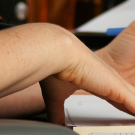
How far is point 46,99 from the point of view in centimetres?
36

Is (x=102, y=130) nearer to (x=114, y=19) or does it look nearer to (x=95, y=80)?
(x=95, y=80)

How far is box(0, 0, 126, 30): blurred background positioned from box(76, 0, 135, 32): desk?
2cm

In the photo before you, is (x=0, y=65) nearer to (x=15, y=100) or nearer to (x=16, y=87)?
(x=16, y=87)

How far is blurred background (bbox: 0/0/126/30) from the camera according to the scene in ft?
2.70

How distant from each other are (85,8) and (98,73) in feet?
2.10

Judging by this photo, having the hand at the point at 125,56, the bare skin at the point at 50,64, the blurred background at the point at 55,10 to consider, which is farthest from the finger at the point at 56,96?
the blurred background at the point at 55,10

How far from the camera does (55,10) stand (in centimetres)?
89

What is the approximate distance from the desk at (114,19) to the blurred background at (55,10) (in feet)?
0.07

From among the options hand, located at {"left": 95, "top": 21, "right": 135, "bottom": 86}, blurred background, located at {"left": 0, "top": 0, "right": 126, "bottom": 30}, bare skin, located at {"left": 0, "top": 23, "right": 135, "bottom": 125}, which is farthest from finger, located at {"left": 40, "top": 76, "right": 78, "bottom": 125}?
blurred background, located at {"left": 0, "top": 0, "right": 126, "bottom": 30}

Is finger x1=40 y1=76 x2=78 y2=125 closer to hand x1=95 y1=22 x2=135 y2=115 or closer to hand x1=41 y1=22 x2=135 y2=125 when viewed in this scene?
hand x1=41 y1=22 x2=135 y2=125

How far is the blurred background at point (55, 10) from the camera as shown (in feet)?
2.70

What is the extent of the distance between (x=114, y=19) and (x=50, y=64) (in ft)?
2.29

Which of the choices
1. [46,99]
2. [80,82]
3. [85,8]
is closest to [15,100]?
[46,99]

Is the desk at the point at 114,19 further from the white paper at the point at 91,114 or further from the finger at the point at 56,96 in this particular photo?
the finger at the point at 56,96
